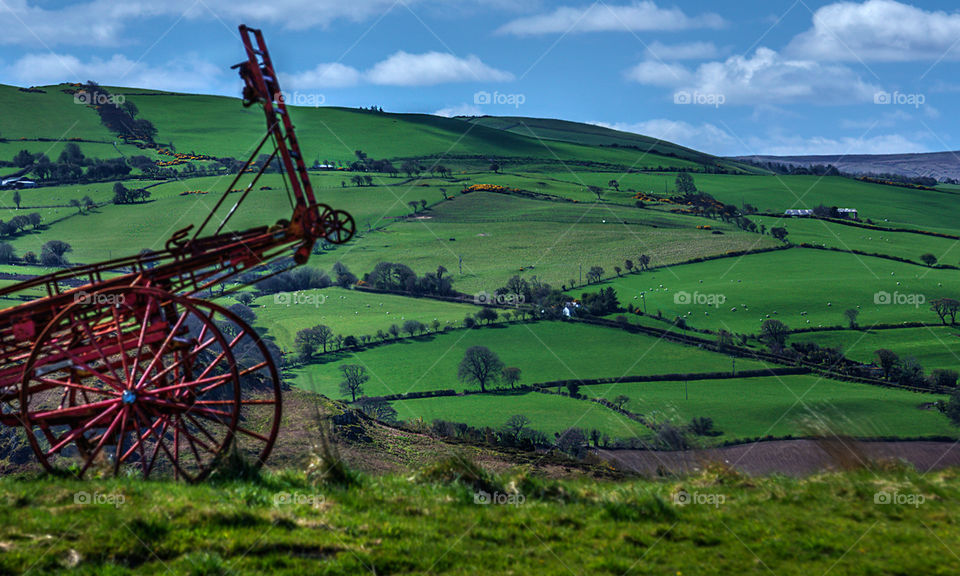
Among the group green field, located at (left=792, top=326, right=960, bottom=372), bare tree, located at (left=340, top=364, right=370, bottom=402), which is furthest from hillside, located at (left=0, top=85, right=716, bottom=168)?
green field, located at (left=792, top=326, right=960, bottom=372)

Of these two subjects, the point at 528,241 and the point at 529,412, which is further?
the point at 528,241

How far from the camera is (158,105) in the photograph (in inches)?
7697

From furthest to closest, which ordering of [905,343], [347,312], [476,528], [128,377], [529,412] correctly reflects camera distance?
[347,312], [905,343], [529,412], [128,377], [476,528]

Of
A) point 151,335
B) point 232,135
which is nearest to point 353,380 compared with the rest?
point 151,335

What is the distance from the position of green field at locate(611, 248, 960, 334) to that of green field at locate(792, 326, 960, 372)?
11.8ft

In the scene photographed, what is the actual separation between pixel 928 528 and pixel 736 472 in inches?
129

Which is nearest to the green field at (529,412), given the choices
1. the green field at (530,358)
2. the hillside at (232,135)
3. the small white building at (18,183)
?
the green field at (530,358)

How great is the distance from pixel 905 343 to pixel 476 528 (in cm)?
9343

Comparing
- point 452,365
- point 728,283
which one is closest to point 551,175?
point 728,283

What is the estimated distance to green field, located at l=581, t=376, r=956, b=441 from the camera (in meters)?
65.2

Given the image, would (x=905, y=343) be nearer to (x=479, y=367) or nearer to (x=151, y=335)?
→ (x=479, y=367)

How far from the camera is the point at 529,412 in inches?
2756

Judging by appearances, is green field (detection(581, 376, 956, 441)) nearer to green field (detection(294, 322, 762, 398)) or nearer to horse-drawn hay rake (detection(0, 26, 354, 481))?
green field (detection(294, 322, 762, 398))

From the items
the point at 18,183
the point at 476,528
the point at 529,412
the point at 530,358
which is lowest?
the point at 529,412
